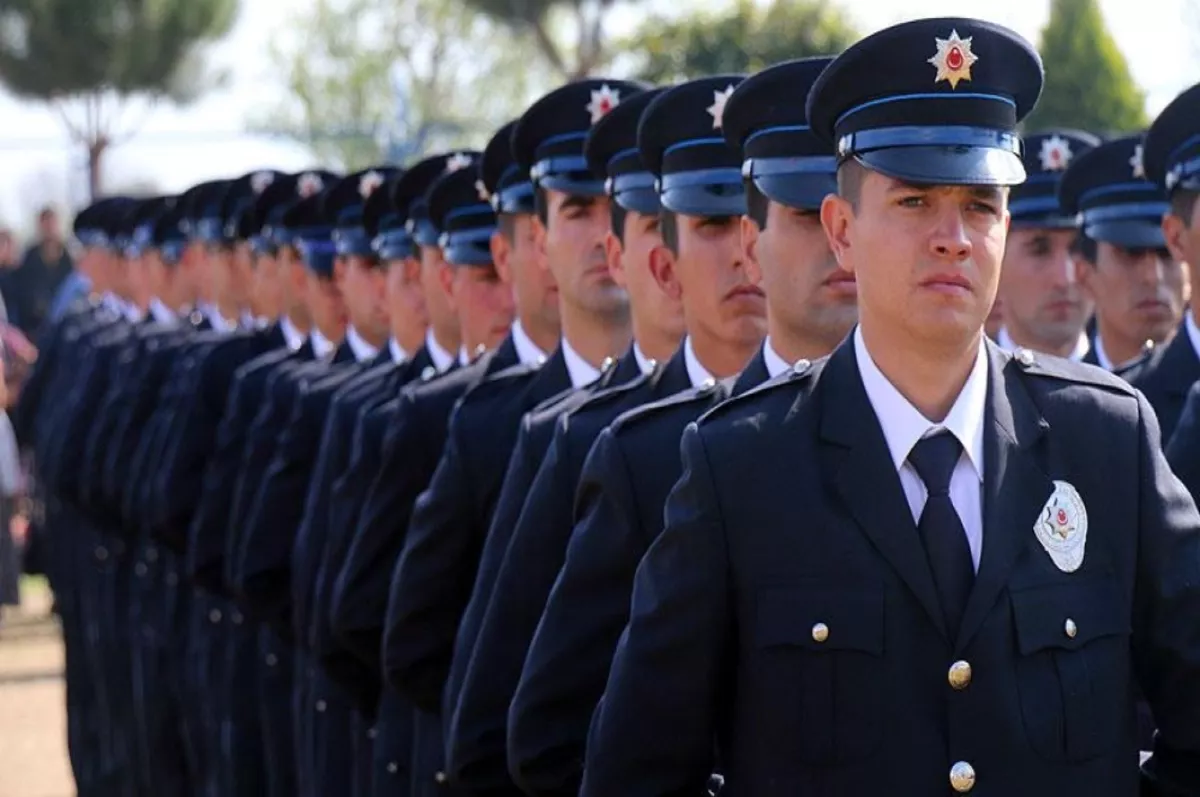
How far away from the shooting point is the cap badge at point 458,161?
6.98 metres

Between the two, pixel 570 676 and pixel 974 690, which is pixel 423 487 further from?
pixel 974 690

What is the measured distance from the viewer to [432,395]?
5.90 metres

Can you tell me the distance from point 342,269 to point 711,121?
365 centimetres

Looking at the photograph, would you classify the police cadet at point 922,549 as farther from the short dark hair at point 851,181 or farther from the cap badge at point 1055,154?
the cap badge at point 1055,154

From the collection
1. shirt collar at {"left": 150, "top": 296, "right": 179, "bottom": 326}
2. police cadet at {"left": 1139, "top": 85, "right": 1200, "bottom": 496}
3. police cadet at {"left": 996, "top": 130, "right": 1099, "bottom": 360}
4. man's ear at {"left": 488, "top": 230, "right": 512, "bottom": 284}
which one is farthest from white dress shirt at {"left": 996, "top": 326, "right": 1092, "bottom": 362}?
shirt collar at {"left": 150, "top": 296, "right": 179, "bottom": 326}

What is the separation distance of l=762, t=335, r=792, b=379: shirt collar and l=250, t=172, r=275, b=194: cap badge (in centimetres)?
671

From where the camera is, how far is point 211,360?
9.47 meters

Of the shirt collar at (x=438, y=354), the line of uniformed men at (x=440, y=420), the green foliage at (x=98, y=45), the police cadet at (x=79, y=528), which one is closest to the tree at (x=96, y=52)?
the green foliage at (x=98, y=45)

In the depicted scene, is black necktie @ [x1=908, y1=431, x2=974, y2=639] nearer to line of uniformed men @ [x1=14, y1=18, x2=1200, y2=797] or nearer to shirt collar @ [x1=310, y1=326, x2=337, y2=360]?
line of uniformed men @ [x1=14, y1=18, x2=1200, y2=797]

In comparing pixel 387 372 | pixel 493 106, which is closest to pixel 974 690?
pixel 387 372

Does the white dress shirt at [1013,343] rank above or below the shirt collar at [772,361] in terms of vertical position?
below

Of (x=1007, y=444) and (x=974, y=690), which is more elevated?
(x=1007, y=444)

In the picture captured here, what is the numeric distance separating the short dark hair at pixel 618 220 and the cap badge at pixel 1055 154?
7.35 ft

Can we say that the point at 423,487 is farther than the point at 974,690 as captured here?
Yes
